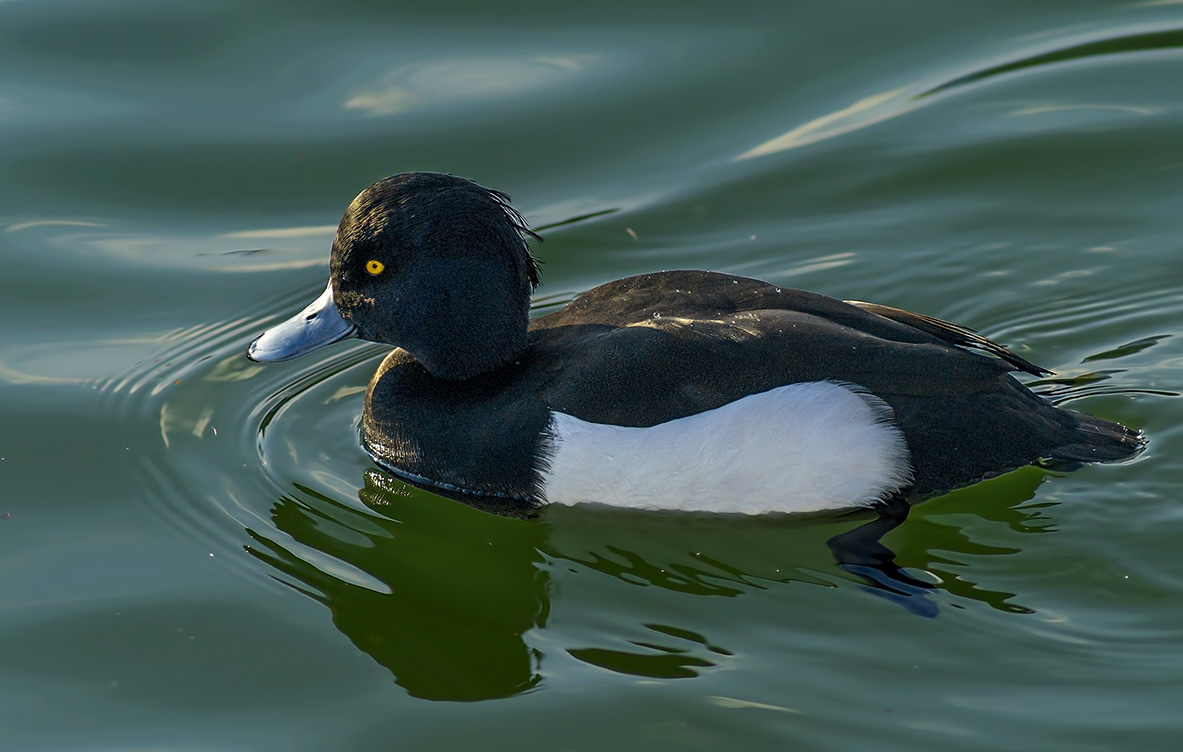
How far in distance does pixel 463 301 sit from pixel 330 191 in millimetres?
2249

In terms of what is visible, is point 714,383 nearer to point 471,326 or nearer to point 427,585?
point 471,326

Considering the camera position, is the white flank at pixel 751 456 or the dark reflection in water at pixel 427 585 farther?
the white flank at pixel 751 456

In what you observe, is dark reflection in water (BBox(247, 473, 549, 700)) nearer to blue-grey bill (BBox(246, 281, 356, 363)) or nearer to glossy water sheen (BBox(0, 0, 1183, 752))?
glossy water sheen (BBox(0, 0, 1183, 752))

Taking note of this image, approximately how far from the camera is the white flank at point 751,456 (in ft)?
15.2

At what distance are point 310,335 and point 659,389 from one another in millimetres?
1431

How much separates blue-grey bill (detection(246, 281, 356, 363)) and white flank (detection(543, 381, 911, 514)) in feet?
3.37

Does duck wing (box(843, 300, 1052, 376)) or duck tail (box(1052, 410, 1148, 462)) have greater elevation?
duck wing (box(843, 300, 1052, 376))

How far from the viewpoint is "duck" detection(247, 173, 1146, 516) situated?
4664 mm

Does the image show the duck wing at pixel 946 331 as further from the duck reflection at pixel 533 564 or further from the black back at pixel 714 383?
the duck reflection at pixel 533 564

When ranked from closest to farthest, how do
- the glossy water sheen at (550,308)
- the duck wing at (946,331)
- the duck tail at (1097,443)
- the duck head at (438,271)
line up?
1. the glossy water sheen at (550,308)
2. the duck tail at (1097,443)
3. the duck head at (438,271)
4. the duck wing at (946,331)

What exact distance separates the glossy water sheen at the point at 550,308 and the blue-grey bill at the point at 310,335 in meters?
0.39

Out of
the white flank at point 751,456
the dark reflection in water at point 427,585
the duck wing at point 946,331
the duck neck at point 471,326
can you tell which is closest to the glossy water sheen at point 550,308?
the dark reflection in water at point 427,585

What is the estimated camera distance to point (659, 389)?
4.66 meters

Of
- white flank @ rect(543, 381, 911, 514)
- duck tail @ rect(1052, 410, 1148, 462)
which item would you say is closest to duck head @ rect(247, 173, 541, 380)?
white flank @ rect(543, 381, 911, 514)
